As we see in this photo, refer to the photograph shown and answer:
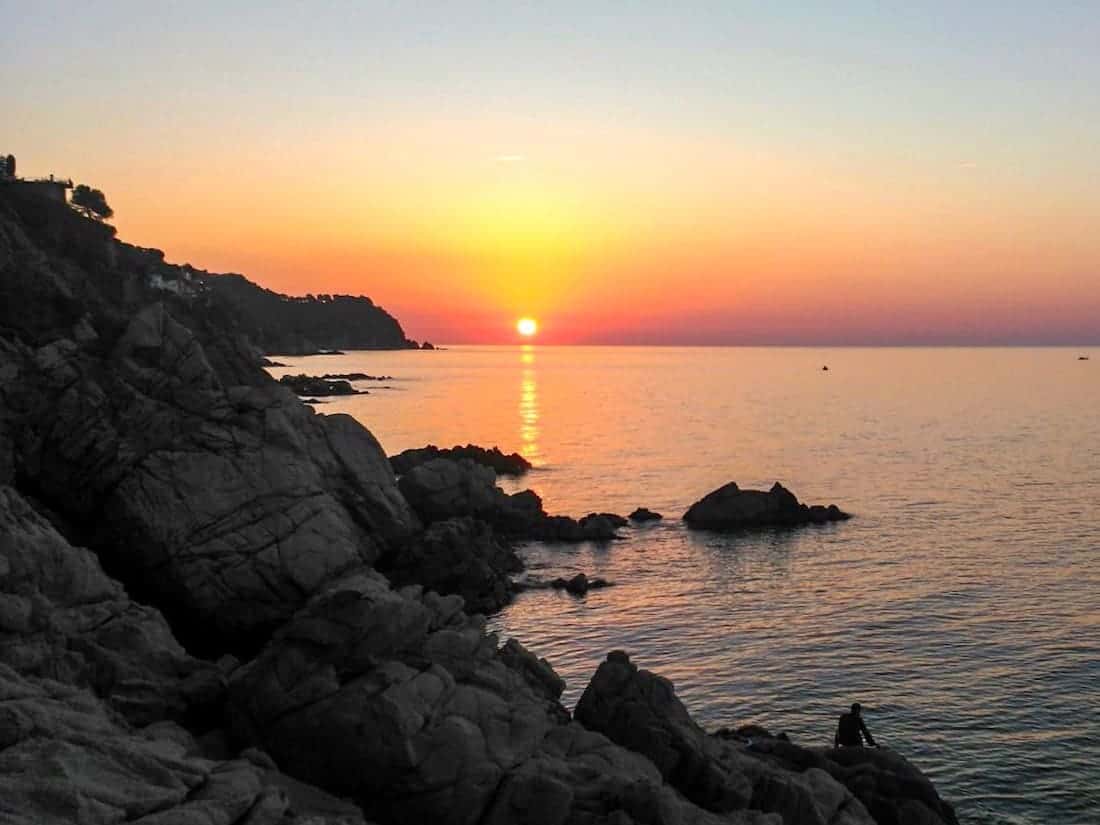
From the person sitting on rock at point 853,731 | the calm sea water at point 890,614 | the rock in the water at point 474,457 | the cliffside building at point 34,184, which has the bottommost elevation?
the calm sea water at point 890,614

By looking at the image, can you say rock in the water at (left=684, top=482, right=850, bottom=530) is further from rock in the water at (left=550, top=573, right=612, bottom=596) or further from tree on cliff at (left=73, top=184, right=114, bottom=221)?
tree on cliff at (left=73, top=184, right=114, bottom=221)

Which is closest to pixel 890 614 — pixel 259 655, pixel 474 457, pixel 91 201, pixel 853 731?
pixel 853 731

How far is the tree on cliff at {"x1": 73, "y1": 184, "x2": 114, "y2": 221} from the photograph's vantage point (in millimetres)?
178375

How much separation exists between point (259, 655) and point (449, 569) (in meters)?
31.8

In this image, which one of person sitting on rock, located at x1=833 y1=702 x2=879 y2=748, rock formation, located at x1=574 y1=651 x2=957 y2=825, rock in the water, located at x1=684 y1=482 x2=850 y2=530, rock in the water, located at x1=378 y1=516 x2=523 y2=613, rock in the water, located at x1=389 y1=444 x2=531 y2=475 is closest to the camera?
rock formation, located at x1=574 y1=651 x2=957 y2=825

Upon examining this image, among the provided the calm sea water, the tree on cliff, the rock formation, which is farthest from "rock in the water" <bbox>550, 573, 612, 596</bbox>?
the tree on cliff

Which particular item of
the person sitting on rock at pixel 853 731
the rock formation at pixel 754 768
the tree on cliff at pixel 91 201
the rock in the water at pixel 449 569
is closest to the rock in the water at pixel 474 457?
the rock in the water at pixel 449 569

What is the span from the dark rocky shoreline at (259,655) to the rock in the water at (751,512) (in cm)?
3073

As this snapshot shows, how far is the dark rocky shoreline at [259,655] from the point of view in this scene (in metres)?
20.9

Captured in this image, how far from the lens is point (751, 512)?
280 ft

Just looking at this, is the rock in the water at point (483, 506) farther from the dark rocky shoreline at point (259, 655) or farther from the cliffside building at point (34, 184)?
the cliffside building at point (34, 184)

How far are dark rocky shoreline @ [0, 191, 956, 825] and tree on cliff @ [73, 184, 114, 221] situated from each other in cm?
13434

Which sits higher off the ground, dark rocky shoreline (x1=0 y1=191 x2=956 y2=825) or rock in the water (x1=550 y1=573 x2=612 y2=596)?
dark rocky shoreline (x1=0 y1=191 x2=956 y2=825)

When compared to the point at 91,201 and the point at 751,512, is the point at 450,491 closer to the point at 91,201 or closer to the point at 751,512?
the point at 751,512
